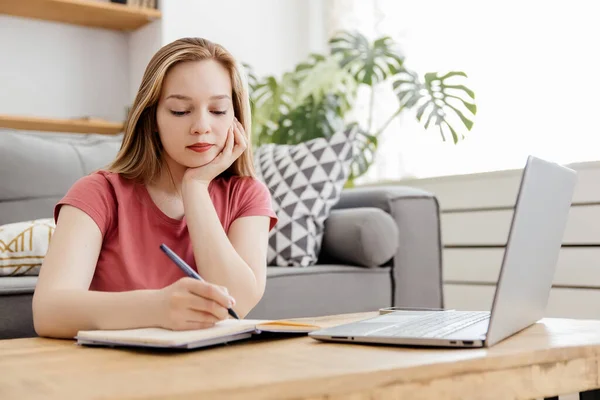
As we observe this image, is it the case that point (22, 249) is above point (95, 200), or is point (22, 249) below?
below

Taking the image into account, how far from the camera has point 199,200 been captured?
1.25m

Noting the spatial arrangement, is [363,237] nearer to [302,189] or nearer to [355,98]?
[302,189]

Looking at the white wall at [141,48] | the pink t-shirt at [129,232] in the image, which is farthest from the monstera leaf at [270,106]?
the pink t-shirt at [129,232]

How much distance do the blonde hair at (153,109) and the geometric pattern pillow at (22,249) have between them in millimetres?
549

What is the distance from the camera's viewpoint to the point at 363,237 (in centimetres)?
211

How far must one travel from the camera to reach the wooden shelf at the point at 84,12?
3.13m

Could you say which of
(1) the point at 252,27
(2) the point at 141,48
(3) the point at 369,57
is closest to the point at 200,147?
(3) the point at 369,57

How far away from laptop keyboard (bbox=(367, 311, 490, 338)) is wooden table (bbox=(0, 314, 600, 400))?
0.15ft

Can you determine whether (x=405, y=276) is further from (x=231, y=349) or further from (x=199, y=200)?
(x=231, y=349)

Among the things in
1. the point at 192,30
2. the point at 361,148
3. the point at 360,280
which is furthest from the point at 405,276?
the point at 192,30

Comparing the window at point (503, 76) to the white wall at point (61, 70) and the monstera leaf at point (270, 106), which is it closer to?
the monstera leaf at point (270, 106)

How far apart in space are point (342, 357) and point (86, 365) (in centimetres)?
25

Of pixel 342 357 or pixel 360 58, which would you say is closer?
pixel 342 357

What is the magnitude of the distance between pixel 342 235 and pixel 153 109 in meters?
0.97
